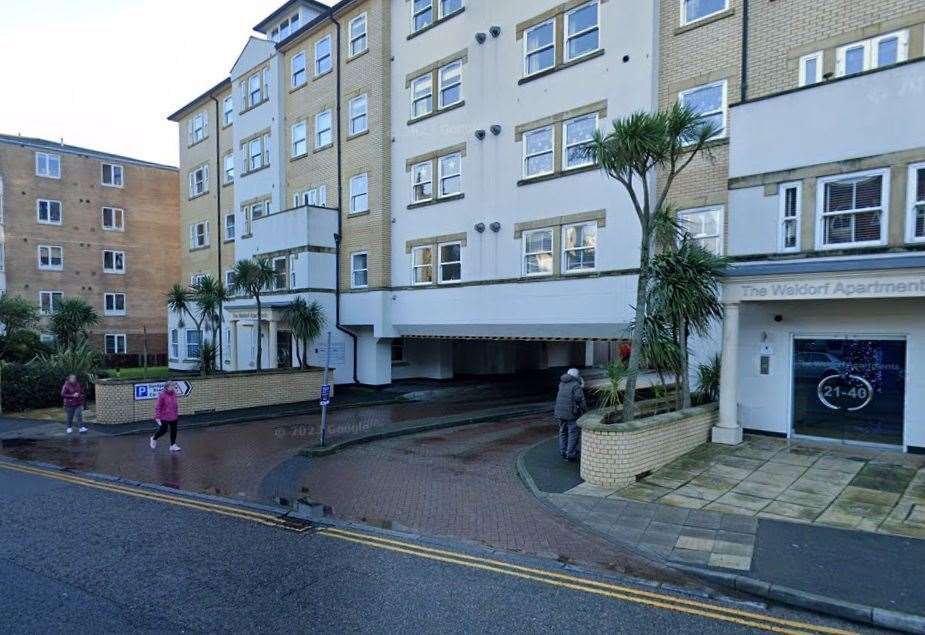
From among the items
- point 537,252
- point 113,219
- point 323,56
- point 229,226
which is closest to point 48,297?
point 113,219

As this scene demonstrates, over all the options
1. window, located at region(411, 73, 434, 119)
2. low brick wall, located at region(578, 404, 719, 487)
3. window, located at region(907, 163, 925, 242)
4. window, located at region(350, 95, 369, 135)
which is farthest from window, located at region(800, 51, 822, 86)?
window, located at region(350, 95, 369, 135)

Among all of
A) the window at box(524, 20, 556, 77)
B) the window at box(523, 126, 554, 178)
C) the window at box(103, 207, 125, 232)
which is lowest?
the window at box(523, 126, 554, 178)

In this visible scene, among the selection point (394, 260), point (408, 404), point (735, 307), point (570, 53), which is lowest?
point (408, 404)

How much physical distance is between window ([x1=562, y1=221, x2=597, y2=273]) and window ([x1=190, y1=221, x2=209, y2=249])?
2325 centimetres

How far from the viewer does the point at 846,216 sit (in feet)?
34.8

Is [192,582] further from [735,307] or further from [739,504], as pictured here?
[735,307]

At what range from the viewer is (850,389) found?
1090 cm

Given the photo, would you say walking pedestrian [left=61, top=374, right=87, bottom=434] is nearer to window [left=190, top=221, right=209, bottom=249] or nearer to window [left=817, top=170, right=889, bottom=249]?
window [left=817, top=170, right=889, bottom=249]

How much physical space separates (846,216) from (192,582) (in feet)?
38.0

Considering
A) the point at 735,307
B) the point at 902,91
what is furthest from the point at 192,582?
the point at 902,91

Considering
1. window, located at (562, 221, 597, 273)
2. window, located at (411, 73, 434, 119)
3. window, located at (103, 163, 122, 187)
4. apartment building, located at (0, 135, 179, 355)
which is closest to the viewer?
window, located at (562, 221, 597, 273)

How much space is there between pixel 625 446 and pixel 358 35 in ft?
65.2

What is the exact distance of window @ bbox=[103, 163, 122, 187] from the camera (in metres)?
39.6

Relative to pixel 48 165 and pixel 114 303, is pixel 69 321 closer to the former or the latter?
pixel 114 303
